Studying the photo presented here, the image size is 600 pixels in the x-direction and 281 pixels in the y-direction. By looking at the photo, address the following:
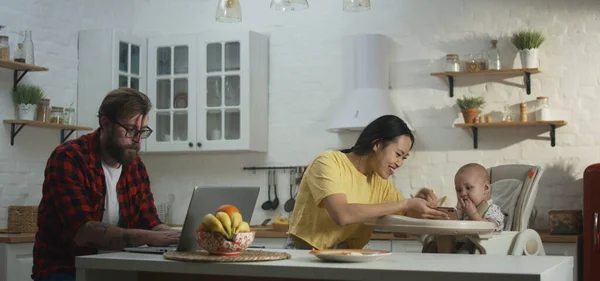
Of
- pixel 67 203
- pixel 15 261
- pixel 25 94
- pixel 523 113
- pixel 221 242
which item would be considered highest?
pixel 25 94

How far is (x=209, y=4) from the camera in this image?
662 cm

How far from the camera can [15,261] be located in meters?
4.99

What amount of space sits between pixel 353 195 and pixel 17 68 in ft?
9.99

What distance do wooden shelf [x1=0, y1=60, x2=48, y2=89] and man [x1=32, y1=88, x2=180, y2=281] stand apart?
2.40 m

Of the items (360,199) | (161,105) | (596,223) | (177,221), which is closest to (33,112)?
(161,105)

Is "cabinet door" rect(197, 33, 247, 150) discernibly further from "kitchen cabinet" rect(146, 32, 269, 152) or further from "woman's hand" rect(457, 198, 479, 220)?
"woman's hand" rect(457, 198, 479, 220)

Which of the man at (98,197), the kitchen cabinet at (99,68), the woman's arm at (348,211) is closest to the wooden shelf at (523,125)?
the woman's arm at (348,211)

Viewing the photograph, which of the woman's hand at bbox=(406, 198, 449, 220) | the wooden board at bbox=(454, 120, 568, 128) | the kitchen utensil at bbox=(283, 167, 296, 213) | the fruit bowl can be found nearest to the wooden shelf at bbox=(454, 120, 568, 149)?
the wooden board at bbox=(454, 120, 568, 128)

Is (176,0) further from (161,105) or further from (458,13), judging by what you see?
(458,13)

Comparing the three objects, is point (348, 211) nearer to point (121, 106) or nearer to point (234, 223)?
point (234, 223)

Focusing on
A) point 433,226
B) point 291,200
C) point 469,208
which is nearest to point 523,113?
point 469,208

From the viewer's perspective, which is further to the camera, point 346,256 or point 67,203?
point 67,203

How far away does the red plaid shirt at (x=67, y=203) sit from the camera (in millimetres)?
3113

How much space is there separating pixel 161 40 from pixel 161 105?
0.51 meters
